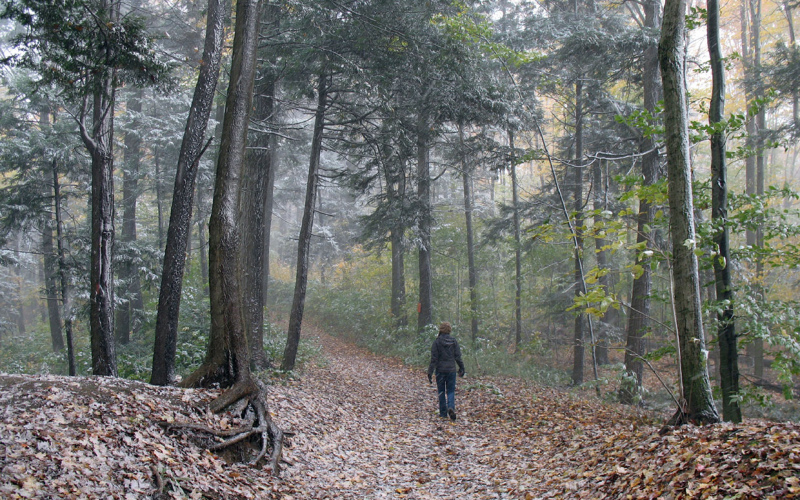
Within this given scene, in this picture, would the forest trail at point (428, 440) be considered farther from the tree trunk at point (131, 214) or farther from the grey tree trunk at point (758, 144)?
the tree trunk at point (131, 214)

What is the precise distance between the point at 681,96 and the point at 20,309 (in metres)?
42.9

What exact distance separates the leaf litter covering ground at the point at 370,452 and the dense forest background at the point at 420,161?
4.26ft

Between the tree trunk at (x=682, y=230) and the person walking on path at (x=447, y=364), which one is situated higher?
the tree trunk at (x=682, y=230)

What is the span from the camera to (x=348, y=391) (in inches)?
437

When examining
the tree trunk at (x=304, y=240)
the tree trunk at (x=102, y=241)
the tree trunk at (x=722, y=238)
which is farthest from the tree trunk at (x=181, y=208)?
the tree trunk at (x=722, y=238)

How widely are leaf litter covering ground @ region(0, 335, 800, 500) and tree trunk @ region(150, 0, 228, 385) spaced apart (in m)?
2.15

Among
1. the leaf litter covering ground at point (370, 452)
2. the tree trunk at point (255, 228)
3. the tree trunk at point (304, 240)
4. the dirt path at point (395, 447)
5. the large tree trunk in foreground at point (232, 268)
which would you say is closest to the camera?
the leaf litter covering ground at point (370, 452)

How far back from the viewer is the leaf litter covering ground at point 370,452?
11.8 feet

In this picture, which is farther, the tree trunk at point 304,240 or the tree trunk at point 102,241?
the tree trunk at point 304,240

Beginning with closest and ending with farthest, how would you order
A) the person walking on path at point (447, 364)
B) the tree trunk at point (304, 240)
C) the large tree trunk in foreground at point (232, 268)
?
1. the large tree trunk in foreground at point (232, 268)
2. the person walking on path at point (447, 364)
3. the tree trunk at point (304, 240)

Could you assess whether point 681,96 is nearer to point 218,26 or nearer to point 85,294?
point 218,26

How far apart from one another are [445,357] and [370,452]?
8.99 feet

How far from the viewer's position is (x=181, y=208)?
816 centimetres

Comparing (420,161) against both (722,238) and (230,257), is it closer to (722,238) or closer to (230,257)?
(230,257)
